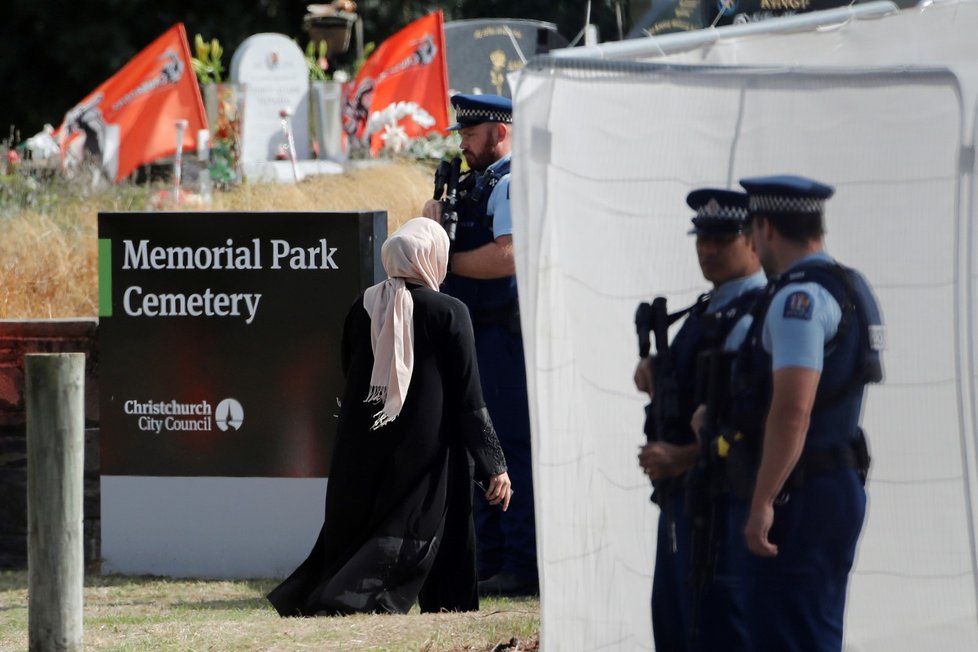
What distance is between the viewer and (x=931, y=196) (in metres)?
3.48

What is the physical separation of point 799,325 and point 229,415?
13.4 ft

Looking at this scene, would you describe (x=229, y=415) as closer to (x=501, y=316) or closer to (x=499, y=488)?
(x=501, y=316)

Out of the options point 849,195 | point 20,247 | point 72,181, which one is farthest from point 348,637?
point 72,181

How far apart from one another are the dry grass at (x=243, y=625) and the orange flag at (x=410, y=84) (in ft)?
28.8

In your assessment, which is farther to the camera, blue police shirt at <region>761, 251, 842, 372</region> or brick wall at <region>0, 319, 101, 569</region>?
brick wall at <region>0, 319, 101, 569</region>

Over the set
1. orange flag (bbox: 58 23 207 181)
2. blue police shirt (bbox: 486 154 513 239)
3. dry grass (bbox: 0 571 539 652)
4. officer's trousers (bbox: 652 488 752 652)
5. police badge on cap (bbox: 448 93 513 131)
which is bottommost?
dry grass (bbox: 0 571 539 652)

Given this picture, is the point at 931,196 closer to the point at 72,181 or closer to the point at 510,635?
the point at 510,635

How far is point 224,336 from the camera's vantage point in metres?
7.05

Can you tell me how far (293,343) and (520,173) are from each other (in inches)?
143

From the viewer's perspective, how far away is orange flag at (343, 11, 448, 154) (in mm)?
15109

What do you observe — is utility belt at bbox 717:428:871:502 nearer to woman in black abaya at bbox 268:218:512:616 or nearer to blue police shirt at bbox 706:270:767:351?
blue police shirt at bbox 706:270:767:351

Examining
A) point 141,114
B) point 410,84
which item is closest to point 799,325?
point 141,114

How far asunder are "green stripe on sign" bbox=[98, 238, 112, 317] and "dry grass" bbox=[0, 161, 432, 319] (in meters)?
1.78

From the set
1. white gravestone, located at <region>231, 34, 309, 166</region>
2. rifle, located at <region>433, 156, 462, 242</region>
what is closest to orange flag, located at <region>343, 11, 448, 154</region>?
white gravestone, located at <region>231, 34, 309, 166</region>
